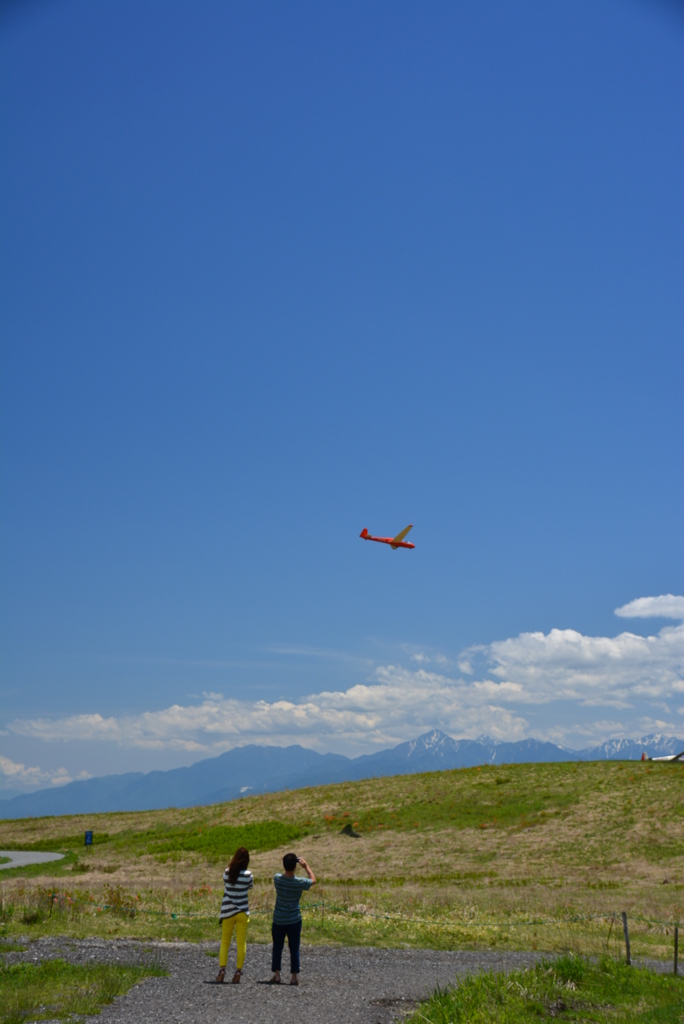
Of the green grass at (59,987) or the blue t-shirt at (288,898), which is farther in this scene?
the blue t-shirt at (288,898)

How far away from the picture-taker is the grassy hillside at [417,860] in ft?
71.1

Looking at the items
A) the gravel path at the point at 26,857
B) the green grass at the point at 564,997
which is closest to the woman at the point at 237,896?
the green grass at the point at 564,997

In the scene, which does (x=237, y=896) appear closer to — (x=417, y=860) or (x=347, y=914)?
(x=347, y=914)

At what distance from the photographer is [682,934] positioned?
2278cm

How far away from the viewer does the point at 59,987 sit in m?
13.1

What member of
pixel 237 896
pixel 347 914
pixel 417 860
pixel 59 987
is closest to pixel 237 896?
pixel 237 896

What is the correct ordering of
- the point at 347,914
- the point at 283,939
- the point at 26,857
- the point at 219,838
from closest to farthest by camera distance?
the point at 283,939 < the point at 347,914 < the point at 26,857 < the point at 219,838

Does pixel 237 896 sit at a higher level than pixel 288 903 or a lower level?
higher

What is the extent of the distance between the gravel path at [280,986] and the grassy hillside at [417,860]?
2141mm

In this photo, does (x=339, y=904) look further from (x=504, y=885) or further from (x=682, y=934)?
(x=504, y=885)

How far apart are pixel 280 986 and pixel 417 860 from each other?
33143 mm

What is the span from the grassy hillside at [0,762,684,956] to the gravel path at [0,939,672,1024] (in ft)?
7.02

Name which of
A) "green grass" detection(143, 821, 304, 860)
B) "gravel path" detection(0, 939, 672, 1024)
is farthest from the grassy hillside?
"gravel path" detection(0, 939, 672, 1024)

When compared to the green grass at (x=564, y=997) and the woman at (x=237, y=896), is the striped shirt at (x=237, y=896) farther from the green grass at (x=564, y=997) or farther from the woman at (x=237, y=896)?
the green grass at (x=564, y=997)
